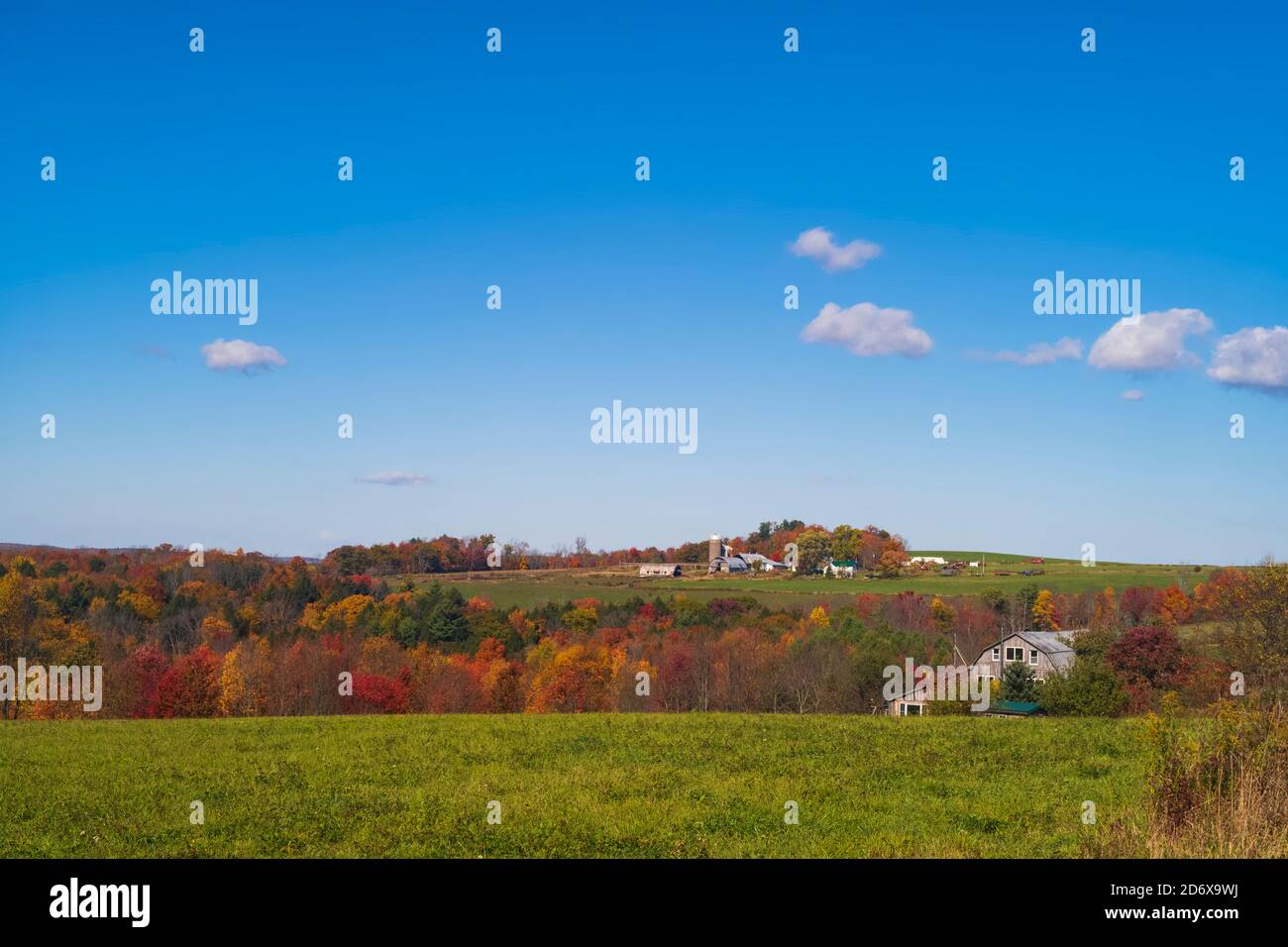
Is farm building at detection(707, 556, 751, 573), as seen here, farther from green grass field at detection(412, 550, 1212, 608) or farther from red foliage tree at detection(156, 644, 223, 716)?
red foliage tree at detection(156, 644, 223, 716)

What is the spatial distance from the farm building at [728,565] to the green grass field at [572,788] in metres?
66.2

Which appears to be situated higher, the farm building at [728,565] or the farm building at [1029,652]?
the farm building at [728,565]

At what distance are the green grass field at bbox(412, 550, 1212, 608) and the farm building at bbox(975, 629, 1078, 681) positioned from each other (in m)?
12.5

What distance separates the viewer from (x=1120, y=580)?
72562mm

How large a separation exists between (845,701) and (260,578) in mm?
41191

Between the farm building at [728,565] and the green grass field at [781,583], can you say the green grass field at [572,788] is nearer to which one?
the green grass field at [781,583]

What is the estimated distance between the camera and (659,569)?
3415 inches

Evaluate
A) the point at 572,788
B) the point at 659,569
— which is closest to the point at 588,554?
the point at 659,569

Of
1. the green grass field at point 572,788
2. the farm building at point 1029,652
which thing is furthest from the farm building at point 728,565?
the green grass field at point 572,788

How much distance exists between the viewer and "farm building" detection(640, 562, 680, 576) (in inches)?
3361

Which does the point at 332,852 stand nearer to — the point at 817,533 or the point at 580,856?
the point at 580,856

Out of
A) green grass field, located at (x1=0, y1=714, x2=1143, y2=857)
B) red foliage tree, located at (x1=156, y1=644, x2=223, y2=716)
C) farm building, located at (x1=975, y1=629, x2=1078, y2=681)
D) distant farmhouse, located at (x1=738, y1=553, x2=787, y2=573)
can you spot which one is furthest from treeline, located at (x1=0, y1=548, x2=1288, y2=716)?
distant farmhouse, located at (x1=738, y1=553, x2=787, y2=573)

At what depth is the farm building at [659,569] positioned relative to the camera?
8538 cm

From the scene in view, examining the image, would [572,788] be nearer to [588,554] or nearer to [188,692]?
[188,692]
